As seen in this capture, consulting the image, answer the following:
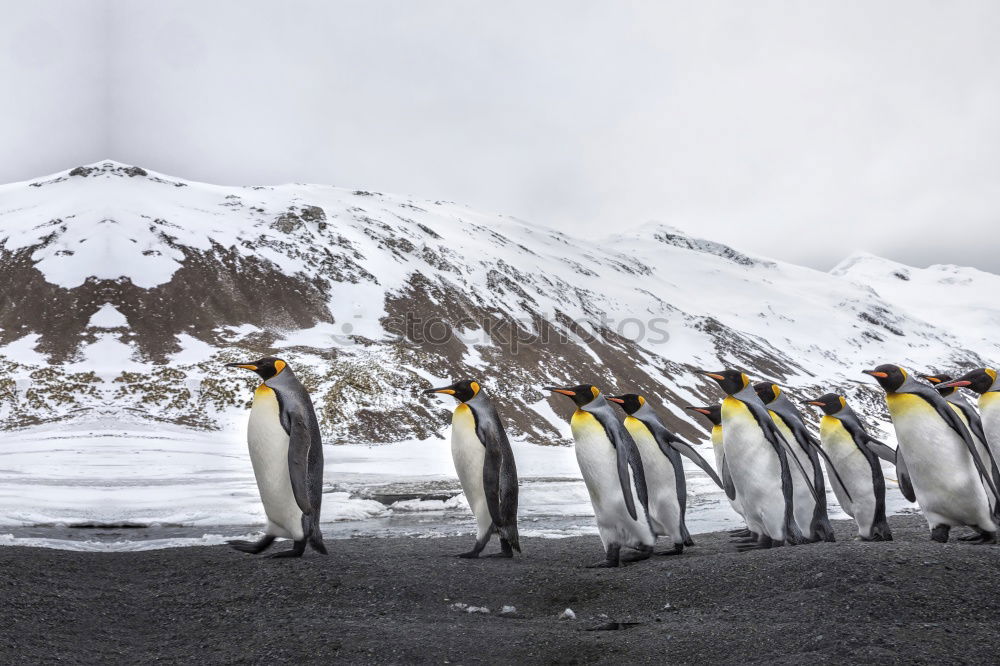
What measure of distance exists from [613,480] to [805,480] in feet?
10.6

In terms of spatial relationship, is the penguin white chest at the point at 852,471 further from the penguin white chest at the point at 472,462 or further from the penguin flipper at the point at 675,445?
the penguin white chest at the point at 472,462

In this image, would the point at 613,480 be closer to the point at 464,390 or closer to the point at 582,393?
the point at 582,393

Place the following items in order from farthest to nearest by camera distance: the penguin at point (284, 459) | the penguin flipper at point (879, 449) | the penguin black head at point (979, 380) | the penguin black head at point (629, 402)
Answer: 1. the penguin black head at point (629, 402)
2. the penguin flipper at point (879, 449)
3. the penguin black head at point (979, 380)
4. the penguin at point (284, 459)

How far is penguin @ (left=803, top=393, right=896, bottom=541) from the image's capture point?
44.6 ft

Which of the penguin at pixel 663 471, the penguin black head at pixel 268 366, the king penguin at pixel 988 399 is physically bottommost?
the penguin at pixel 663 471

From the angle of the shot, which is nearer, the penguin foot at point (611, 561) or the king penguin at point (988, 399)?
the penguin foot at point (611, 561)

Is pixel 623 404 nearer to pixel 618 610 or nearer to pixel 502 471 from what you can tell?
pixel 502 471

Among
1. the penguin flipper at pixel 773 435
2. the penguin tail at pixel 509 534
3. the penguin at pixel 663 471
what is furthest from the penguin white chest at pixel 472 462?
the penguin flipper at pixel 773 435

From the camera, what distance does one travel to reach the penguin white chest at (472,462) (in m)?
12.9

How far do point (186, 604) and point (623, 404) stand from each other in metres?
8.27

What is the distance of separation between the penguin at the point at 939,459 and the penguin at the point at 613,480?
12.8 ft

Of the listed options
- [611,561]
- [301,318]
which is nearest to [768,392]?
[611,561]

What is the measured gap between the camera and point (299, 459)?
1140 cm

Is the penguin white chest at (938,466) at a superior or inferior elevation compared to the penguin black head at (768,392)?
inferior
